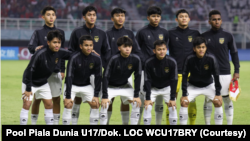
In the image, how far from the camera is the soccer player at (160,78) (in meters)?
5.40

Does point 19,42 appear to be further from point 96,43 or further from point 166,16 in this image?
point 96,43

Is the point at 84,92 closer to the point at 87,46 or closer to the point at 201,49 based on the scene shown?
the point at 87,46

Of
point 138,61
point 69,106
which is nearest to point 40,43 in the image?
Answer: point 69,106

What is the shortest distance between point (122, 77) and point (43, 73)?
1238mm

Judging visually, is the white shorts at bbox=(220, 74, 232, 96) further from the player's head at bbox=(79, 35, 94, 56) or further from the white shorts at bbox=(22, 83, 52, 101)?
the white shorts at bbox=(22, 83, 52, 101)

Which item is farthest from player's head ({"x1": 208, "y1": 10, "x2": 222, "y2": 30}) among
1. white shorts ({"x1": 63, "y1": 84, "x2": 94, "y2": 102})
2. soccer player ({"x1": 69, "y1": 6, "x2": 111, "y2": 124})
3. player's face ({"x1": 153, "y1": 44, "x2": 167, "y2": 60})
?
white shorts ({"x1": 63, "y1": 84, "x2": 94, "y2": 102})

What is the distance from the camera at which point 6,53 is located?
80.7ft

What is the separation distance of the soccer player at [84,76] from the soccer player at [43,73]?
0.27 meters

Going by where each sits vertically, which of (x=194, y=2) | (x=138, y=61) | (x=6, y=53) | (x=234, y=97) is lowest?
(x=6, y=53)

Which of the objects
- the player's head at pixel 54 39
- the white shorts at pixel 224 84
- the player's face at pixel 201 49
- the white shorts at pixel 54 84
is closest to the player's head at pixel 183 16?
the player's face at pixel 201 49

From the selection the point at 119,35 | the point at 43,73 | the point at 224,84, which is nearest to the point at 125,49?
the point at 119,35

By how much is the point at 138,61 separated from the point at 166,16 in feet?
76.5

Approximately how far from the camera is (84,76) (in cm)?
549

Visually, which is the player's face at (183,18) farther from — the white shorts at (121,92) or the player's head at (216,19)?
the white shorts at (121,92)
